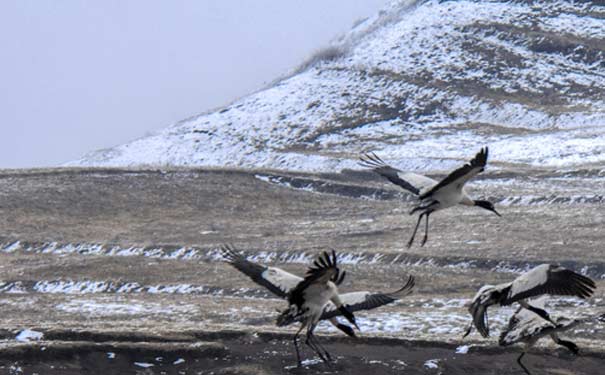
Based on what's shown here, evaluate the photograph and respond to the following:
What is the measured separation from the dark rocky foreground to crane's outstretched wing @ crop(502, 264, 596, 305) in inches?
286

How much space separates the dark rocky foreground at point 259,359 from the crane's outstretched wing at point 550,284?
726 cm

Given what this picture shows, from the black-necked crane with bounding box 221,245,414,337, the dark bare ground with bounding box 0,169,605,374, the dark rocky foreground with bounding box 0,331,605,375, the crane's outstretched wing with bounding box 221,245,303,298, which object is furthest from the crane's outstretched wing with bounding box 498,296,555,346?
the dark bare ground with bounding box 0,169,605,374

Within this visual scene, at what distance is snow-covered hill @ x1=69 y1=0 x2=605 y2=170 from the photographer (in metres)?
71.3

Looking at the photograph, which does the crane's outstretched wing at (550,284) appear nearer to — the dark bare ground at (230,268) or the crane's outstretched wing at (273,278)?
the crane's outstretched wing at (273,278)

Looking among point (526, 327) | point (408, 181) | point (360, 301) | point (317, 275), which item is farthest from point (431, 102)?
point (317, 275)

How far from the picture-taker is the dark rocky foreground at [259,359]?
78.7 feet

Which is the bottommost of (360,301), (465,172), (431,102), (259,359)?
(431,102)

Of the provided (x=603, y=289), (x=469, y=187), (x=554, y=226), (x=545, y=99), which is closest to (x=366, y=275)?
(x=603, y=289)

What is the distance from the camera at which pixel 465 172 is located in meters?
18.0

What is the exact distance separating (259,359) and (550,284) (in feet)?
30.8

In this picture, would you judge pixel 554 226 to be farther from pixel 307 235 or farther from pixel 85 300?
pixel 85 300

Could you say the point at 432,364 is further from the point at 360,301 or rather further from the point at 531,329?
the point at 360,301

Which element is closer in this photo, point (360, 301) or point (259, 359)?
point (360, 301)

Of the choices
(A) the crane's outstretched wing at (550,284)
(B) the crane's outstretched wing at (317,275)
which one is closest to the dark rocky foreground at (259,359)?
(B) the crane's outstretched wing at (317,275)
